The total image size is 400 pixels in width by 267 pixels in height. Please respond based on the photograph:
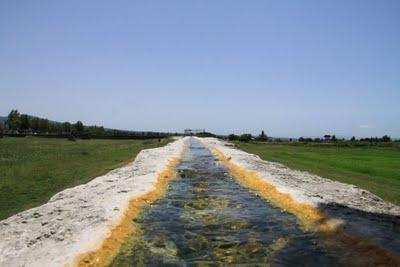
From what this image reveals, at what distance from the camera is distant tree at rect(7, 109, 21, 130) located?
123 metres

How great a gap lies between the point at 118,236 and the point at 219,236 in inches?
115

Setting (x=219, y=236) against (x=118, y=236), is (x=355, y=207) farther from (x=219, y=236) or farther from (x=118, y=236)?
(x=118, y=236)

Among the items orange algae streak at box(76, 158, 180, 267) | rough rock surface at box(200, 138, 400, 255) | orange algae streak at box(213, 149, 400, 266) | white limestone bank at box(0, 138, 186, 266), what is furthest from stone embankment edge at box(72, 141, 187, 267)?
rough rock surface at box(200, 138, 400, 255)

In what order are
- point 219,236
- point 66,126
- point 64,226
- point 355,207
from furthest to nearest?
point 66,126, point 355,207, point 64,226, point 219,236

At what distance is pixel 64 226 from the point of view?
11.8 m

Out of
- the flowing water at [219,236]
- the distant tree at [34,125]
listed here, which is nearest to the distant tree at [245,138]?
the distant tree at [34,125]

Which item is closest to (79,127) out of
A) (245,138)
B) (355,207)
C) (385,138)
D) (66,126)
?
(66,126)

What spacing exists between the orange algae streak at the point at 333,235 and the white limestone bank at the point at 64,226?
6.08m

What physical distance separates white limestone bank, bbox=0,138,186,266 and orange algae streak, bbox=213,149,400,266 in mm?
6085

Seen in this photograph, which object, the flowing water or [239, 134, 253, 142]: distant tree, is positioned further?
[239, 134, 253, 142]: distant tree

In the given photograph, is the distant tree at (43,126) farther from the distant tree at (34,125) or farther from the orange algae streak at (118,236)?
the orange algae streak at (118,236)

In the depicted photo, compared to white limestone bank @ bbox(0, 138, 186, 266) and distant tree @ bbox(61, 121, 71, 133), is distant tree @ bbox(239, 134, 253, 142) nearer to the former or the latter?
distant tree @ bbox(61, 121, 71, 133)

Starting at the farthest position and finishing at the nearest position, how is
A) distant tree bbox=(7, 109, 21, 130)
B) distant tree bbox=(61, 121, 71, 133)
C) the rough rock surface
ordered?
distant tree bbox=(61, 121, 71, 133), distant tree bbox=(7, 109, 21, 130), the rough rock surface

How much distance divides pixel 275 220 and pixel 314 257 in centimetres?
371
